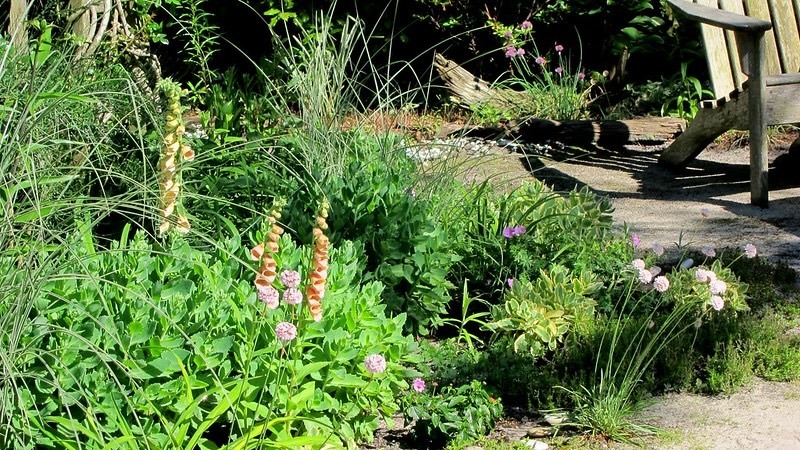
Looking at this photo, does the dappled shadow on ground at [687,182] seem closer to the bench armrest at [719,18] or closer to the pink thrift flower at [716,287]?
the bench armrest at [719,18]

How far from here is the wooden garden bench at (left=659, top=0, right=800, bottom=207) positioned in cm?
564

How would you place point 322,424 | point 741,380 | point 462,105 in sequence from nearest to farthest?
point 322,424 < point 741,380 < point 462,105

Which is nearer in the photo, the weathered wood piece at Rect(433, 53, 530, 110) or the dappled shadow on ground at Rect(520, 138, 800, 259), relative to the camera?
the dappled shadow on ground at Rect(520, 138, 800, 259)

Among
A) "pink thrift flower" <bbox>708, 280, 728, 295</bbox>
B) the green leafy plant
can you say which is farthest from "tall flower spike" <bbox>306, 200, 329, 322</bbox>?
"pink thrift flower" <bbox>708, 280, 728, 295</bbox>

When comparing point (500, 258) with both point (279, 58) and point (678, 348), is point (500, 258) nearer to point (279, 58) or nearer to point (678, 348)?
point (678, 348)

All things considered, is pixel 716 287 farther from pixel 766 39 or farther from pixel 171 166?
pixel 766 39

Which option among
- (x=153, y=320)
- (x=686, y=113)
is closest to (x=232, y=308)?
(x=153, y=320)

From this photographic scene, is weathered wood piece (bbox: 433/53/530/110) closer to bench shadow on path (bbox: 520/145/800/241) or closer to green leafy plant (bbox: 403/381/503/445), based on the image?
bench shadow on path (bbox: 520/145/800/241)

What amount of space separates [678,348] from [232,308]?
166 cm

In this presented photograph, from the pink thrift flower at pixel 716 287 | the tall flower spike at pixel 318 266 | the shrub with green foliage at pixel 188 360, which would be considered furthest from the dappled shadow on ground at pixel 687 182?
the tall flower spike at pixel 318 266

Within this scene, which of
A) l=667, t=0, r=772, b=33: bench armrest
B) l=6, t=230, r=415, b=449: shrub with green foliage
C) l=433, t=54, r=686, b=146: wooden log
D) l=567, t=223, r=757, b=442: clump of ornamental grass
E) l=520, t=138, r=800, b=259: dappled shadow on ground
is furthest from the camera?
l=433, t=54, r=686, b=146: wooden log

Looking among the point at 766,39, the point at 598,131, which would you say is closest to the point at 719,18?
the point at 766,39

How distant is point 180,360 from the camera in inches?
105

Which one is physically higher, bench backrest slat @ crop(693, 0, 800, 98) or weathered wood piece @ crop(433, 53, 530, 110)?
bench backrest slat @ crop(693, 0, 800, 98)
